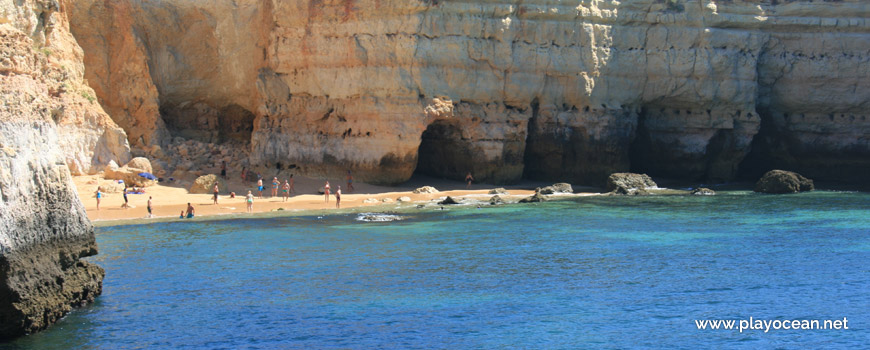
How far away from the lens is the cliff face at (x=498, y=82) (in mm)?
30266

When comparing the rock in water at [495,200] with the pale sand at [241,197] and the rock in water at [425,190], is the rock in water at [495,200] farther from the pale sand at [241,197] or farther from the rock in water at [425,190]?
the rock in water at [425,190]

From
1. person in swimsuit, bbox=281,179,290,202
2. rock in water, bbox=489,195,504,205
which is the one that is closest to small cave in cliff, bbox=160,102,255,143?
person in swimsuit, bbox=281,179,290,202

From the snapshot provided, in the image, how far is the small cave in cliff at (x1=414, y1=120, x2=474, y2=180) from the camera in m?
32.2

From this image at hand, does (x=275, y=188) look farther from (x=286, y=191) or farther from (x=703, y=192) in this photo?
(x=703, y=192)

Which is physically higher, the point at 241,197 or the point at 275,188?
the point at 275,188

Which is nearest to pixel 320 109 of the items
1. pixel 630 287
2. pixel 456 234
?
pixel 456 234

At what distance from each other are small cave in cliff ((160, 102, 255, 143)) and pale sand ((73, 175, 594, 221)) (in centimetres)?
396

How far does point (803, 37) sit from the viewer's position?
115 feet

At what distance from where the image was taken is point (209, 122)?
33500 millimetres

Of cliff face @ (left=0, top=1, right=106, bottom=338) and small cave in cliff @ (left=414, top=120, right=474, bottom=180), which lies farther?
small cave in cliff @ (left=414, top=120, right=474, bottom=180)

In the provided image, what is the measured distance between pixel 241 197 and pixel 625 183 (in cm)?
1384

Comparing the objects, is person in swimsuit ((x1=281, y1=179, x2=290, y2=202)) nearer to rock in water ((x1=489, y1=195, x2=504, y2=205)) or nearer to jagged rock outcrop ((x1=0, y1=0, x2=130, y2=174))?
jagged rock outcrop ((x1=0, y1=0, x2=130, y2=174))

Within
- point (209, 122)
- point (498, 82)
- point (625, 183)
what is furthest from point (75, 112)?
point (625, 183)

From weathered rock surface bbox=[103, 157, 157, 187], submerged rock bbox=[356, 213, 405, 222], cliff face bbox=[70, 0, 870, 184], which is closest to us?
submerged rock bbox=[356, 213, 405, 222]
